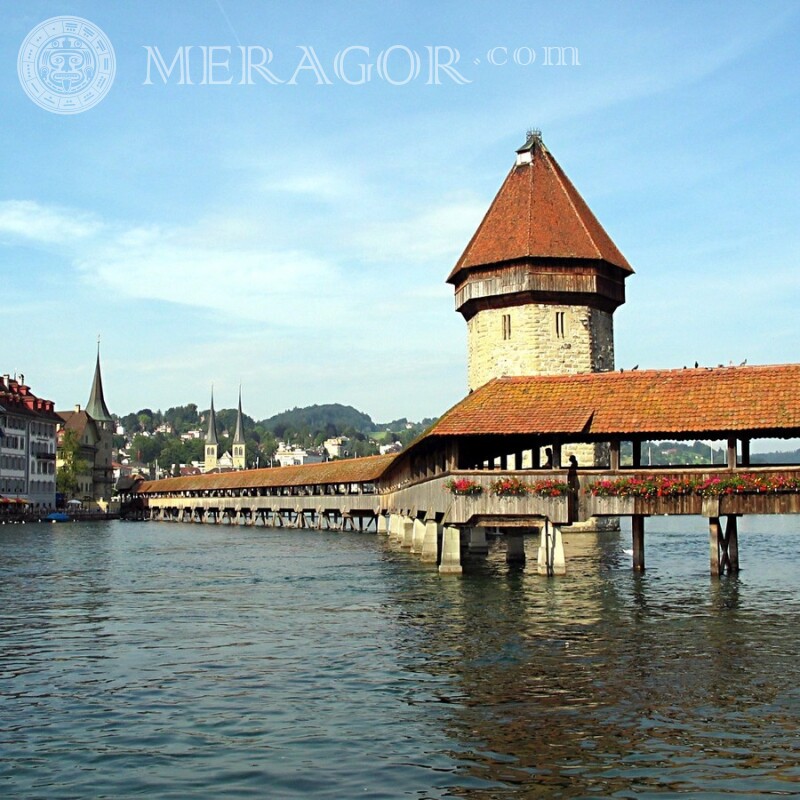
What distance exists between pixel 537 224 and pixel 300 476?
96.7ft

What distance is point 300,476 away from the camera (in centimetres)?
7594

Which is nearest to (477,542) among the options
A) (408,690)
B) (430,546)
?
(430,546)

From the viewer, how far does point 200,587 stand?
97.1 feet

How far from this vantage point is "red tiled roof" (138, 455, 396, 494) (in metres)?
65.4

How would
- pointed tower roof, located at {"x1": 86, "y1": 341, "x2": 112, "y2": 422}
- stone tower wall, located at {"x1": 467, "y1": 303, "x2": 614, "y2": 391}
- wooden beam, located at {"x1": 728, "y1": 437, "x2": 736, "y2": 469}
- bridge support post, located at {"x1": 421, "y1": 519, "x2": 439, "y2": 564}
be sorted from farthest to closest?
pointed tower roof, located at {"x1": 86, "y1": 341, "x2": 112, "y2": 422} → stone tower wall, located at {"x1": 467, "y1": 303, "x2": 614, "y2": 391} → bridge support post, located at {"x1": 421, "y1": 519, "x2": 439, "y2": 564} → wooden beam, located at {"x1": 728, "y1": 437, "x2": 736, "y2": 469}

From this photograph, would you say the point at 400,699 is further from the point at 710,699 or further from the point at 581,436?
the point at 581,436

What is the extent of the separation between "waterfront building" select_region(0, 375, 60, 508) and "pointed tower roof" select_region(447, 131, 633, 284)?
5324 cm

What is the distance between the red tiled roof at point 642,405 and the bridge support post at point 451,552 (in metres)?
3.27

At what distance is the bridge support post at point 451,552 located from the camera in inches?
1161

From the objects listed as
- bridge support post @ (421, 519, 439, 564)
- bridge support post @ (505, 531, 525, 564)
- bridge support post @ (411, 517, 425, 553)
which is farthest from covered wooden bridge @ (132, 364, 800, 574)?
bridge support post @ (411, 517, 425, 553)

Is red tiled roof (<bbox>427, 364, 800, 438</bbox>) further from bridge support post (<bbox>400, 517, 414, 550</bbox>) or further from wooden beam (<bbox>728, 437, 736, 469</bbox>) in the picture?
bridge support post (<bbox>400, 517, 414, 550</bbox>)

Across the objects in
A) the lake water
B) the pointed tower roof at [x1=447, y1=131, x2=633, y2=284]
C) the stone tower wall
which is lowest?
the lake water

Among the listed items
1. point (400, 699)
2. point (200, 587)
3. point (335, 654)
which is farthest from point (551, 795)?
point (200, 587)

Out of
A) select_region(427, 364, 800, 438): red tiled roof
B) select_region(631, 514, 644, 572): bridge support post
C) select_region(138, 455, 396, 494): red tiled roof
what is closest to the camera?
select_region(427, 364, 800, 438): red tiled roof
